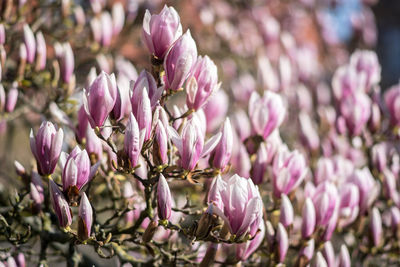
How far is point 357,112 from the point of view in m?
2.44

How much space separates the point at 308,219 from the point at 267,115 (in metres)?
0.45

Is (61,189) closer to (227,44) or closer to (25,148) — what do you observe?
(227,44)

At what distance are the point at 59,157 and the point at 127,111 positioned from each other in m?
0.45

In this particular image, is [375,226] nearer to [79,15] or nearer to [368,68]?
[368,68]

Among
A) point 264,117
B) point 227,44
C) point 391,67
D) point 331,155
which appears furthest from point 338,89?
point 391,67

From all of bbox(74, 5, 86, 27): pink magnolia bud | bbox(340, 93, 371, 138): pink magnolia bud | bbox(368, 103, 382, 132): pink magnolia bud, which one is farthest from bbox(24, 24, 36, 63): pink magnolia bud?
bbox(368, 103, 382, 132): pink magnolia bud

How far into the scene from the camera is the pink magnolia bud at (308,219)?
181 cm

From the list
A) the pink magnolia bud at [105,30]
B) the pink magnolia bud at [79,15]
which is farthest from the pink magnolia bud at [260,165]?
the pink magnolia bud at [79,15]

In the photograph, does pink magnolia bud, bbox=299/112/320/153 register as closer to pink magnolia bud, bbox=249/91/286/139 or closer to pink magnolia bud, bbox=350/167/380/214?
pink magnolia bud, bbox=350/167/380/214

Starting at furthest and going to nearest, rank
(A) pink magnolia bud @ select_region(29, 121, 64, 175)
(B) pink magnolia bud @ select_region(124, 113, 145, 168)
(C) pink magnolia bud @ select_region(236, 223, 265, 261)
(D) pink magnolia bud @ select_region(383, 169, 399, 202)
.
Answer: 1. (D) pink magnolia bud @ select_region(383, 169, 399, 202)
2. (C) pink magnolia bud @ select_region(236, 223, 265, 261)
3. (A) pink magnolia bud @ select_region(29, 121, 64, 175)
4. (B) pink magnolia bud @ select_region(124, 113, 145, 168)

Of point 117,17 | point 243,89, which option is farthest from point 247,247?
point 243,89

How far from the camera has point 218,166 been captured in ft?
5.36

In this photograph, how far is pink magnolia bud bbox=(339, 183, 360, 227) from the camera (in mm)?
1990

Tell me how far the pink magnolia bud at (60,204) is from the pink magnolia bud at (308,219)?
90cm
